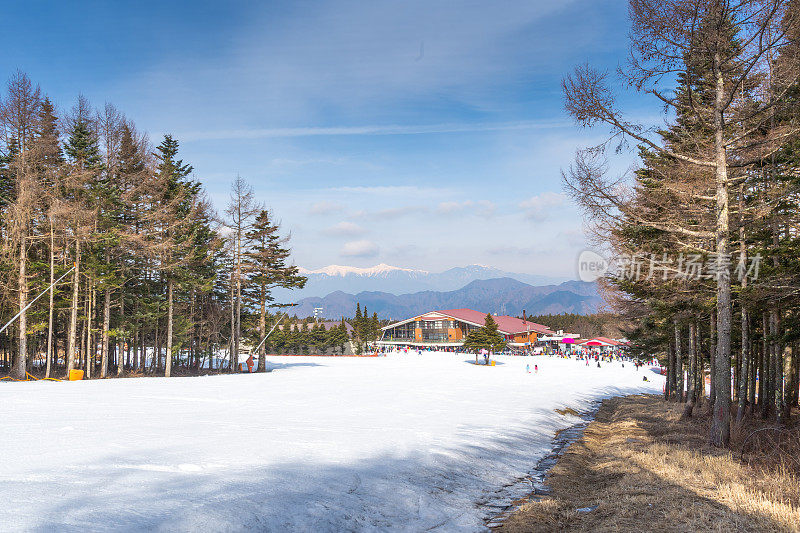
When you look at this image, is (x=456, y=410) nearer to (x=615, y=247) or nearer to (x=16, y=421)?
(x=615, y=247)

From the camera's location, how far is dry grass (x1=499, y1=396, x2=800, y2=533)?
277 inches

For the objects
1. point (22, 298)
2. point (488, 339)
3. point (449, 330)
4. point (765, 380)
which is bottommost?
point (449, 330)

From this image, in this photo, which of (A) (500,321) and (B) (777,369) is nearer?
(B) (777,369)

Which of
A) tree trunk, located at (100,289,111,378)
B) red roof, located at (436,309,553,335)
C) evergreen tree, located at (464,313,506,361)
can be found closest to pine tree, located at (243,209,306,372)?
tree trunk, located at (100,289,111,378)

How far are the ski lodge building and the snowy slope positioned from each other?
8940 centimetres

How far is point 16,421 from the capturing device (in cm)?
1307

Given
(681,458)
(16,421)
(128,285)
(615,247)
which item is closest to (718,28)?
(615,247)

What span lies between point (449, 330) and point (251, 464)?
102 m

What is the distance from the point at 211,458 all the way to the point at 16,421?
7.23m

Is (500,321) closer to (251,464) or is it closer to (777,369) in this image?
(777,369)

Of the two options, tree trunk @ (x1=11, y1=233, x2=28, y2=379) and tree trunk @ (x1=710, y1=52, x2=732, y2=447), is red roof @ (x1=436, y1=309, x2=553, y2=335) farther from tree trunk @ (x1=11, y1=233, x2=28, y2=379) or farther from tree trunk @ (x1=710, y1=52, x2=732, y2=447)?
tree trunk @ (x1=710, y1=52, x2=732, y2=447)

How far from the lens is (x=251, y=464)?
31.1ft

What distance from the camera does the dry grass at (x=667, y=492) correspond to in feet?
23.0

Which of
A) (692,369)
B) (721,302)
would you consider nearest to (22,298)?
(721,302)
